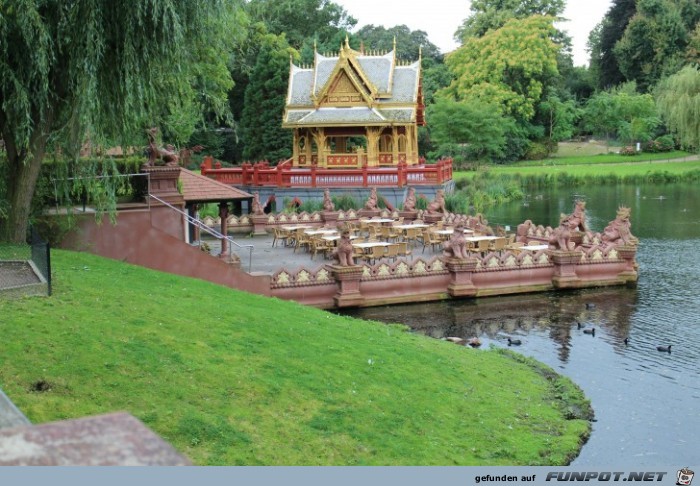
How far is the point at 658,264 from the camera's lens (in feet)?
96.0

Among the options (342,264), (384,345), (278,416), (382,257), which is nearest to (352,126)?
(382,257)

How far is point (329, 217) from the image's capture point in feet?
112

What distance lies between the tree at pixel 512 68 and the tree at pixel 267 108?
2164cm

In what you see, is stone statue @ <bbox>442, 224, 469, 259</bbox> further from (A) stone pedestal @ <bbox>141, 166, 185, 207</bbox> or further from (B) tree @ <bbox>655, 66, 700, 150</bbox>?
(B) tree @ <bbox>655, 66, 700, 150</bbox>

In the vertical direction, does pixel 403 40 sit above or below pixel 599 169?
above

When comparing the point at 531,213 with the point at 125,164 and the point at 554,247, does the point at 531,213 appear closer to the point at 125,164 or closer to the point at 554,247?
the point at 554,247

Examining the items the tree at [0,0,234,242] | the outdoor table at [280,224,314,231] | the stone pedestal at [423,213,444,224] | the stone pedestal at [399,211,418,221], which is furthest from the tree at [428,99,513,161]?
the tree at [0,0,234,242]

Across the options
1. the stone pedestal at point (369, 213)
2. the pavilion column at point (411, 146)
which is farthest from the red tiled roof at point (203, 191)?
the pavilion column at point (411, 146)

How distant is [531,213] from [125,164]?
103 feet

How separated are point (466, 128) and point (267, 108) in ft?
59.2

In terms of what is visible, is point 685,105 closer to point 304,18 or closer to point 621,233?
point 304,18

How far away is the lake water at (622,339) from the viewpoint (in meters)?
12.7

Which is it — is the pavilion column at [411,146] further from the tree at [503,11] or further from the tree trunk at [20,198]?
the tree at [503,11]

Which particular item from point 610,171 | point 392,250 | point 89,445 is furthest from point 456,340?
point 610,171
